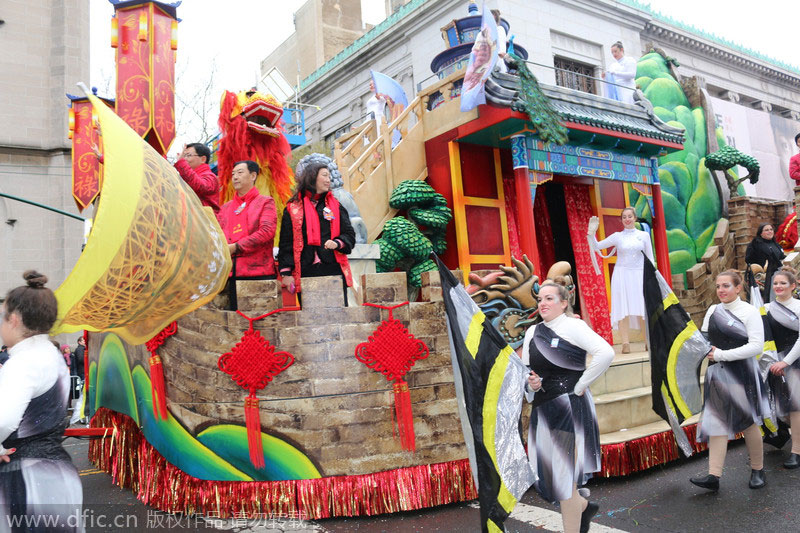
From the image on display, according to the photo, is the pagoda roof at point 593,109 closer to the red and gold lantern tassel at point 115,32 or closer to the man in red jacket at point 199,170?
the man in red jacket at point 199,170

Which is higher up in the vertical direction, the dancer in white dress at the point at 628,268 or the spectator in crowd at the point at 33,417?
the dancer in white dress at the point at 628,268

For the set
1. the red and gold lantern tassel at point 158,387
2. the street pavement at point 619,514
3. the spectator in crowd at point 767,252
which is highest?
the spectator in crowd at point 767,252

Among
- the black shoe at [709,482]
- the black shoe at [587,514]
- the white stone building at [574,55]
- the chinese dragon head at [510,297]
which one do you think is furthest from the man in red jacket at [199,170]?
the white stone building at [574,55]

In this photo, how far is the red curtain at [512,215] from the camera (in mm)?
9180

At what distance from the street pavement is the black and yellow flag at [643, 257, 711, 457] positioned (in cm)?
59

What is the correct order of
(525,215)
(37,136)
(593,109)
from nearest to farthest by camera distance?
1. (525,215)
2. (593,109)
3. (37,136)

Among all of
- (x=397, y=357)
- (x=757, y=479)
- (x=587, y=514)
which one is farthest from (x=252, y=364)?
(x=757, y=479)

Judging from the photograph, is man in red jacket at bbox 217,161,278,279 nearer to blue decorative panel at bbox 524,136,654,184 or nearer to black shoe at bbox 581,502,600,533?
black shoe at bbox 581,502,600,533

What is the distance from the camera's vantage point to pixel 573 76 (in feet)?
56.4

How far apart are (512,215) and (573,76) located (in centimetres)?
979

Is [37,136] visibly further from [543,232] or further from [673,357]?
[673,357]

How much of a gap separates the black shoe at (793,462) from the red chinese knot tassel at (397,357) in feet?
11.4

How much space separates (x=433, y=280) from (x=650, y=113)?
292 inches

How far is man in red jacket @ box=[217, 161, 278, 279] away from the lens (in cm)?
493
